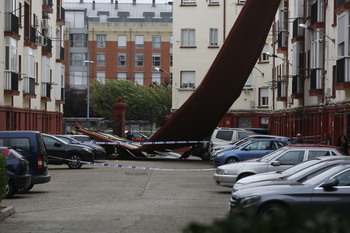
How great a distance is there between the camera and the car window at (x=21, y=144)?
65.8ft

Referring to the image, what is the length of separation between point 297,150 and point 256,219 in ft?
56.4

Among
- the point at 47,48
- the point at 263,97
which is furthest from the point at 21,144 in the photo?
the point at 263,97

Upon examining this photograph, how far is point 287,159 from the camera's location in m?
20.2

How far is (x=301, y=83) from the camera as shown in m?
42.7

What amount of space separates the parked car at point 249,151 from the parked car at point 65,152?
6.01 meters

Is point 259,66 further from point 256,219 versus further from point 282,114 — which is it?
point 256,219

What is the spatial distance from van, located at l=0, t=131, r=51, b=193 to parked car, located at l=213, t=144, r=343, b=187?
15.6 ft

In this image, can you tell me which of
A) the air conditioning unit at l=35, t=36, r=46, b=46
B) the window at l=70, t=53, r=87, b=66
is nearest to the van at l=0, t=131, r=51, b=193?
the air conditioning unit at l=35, t=36, r=46, b=46

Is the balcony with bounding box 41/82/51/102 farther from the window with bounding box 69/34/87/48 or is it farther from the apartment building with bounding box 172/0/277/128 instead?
the window with bounding box 69/34/87/48

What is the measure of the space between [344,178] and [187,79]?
148 feet

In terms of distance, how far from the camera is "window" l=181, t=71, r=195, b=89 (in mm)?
57438

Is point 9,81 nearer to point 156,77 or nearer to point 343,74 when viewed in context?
point 343,74

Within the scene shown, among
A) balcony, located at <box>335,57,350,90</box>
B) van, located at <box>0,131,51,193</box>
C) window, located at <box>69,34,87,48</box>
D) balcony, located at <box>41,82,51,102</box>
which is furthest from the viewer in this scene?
window, located at <box>69,34,87,48</box>

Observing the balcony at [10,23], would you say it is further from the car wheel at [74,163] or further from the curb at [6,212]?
the curb at [6,212]
